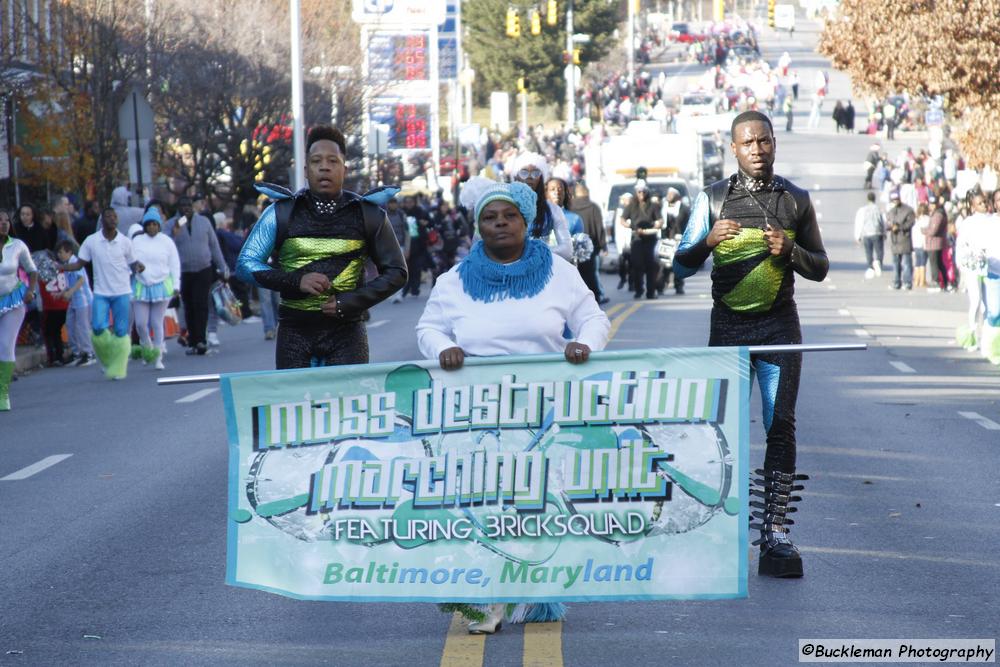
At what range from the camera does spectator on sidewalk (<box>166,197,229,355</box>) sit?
2019 cm

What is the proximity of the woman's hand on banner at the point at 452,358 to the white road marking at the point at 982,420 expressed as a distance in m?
7.42

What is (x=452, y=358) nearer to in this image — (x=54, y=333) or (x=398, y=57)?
(x=54, y=333)

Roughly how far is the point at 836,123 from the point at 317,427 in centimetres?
7913

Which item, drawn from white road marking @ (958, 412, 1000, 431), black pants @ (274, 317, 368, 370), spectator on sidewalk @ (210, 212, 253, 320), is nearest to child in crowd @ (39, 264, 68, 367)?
spectator on sidewalk @ (210, 212, 253, 320)

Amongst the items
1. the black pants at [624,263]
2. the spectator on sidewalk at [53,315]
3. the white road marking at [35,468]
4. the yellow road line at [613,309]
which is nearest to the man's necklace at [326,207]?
the white road marking at [35,468]

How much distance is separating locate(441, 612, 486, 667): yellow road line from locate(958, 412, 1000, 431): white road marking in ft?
23.7

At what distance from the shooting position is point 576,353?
250 inches

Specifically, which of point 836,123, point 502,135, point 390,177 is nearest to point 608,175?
point 390,177

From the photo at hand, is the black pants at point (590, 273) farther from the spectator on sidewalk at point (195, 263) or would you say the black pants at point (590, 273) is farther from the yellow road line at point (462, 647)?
the yellow road line at point (462, 647)

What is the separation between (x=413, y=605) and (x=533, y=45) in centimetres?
8972

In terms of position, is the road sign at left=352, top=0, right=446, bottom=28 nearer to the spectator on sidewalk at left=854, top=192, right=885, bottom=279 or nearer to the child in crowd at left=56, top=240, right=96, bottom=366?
the spectator on sidewalk at left=854, top=192, right=885, bottom=279

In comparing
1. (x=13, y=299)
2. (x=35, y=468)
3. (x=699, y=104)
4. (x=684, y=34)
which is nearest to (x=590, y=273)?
(x=13, y=299)

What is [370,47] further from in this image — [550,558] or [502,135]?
[550,558]

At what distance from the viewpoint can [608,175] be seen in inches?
1487
